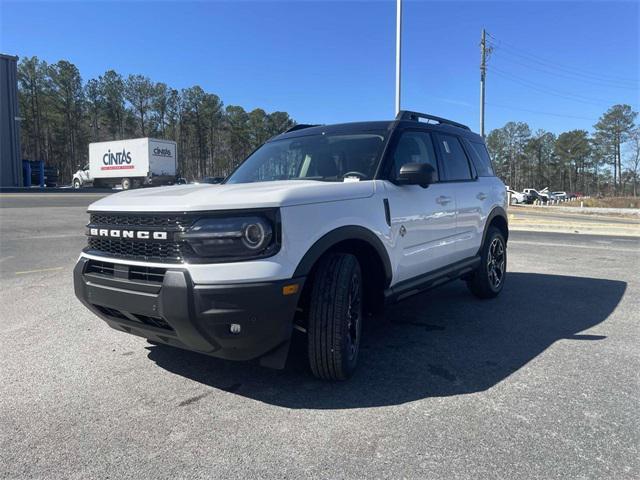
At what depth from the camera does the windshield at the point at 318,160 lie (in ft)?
12.9

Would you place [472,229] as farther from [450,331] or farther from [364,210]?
[364,210]

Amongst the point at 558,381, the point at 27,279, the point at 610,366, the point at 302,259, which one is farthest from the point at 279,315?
the point at 27,279

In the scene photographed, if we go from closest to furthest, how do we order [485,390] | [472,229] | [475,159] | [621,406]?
[621,406] < [485,390] < [472,229] < [475,159]

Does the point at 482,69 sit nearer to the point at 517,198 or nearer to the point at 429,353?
the point at 517,198

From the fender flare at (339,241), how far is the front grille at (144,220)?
73 cm

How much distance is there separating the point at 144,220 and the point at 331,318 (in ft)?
4.39

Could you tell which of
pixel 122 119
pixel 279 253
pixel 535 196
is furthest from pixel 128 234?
pixel 122 119

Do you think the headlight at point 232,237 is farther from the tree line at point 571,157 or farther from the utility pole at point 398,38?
the tree line at point 571,157

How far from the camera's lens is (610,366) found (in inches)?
144

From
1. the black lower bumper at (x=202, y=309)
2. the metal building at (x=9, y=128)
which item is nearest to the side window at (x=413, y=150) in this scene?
the black lower bumper at (x=202, y=309)

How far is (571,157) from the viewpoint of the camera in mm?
107500

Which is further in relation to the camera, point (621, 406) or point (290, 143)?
point (290, 143)

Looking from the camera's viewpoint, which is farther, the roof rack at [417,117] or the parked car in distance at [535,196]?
the parked car in distance at [535,196]

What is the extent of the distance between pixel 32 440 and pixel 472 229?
14.3 ft
